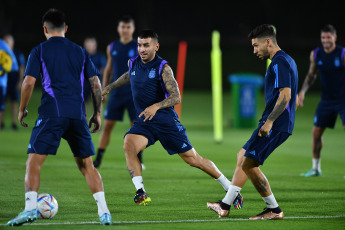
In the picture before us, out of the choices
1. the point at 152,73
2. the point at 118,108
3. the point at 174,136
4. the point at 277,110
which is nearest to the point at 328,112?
the point at 118,108

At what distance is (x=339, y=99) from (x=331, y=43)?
95cm

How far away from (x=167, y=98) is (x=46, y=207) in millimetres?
1858

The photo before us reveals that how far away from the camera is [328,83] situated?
1158cm

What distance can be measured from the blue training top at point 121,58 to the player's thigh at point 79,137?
4.74 m

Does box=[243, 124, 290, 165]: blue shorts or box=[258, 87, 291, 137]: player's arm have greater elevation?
box=[258, 87, 291, 137]: player's arm

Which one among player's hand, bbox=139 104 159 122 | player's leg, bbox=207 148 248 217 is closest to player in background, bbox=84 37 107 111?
player's hand, bbox=139 104 159 122

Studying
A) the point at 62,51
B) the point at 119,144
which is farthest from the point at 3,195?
the point at 119,144

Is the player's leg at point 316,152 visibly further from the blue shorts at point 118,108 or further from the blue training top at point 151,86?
the blue training top at point 151,86

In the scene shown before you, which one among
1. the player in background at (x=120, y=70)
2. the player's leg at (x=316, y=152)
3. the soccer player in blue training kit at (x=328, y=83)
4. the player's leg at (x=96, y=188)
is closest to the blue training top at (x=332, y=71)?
the soccer player in blue training kit at (x=328, y=83)

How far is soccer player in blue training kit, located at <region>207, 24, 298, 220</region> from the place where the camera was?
7.32 metres

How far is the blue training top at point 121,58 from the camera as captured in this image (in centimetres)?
1173

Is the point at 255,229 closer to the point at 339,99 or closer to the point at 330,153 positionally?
the point at 339,99

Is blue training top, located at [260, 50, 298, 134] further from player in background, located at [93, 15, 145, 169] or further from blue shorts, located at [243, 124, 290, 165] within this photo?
player in background, located at [93, 15, 145, 169]

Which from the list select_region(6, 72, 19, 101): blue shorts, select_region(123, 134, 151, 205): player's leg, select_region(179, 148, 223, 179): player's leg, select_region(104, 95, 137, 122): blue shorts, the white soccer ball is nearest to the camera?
the white soccer ball
